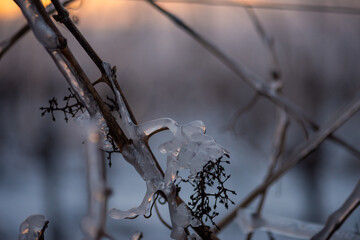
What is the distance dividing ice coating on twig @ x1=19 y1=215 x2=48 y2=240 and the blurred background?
1423 mm

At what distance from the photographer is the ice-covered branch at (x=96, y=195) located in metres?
0.56

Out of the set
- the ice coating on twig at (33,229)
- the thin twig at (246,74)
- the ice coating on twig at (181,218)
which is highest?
the thin twig at (246,74)

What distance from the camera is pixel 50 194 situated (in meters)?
2.58

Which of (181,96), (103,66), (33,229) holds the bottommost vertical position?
(33,229)

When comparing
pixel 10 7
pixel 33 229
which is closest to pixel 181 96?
pixel 10 7

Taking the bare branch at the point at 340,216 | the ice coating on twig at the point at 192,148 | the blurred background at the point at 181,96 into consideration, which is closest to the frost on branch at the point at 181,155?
the ice coating on twig at the point at 192,148

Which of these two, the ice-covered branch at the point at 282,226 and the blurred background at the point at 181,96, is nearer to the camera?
the ice-covered branch at the point at 282,226

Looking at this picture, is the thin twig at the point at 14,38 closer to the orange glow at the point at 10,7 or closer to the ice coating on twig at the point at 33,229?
the orange glow at the point at 10,7

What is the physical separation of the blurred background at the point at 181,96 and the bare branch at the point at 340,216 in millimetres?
1491

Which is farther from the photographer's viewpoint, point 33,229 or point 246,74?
point 246,74

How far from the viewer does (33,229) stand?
0.37m

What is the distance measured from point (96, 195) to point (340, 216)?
1.17 ft

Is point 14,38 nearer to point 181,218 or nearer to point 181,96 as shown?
point 181,218

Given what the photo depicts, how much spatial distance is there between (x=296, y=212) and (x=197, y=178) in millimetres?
2856
